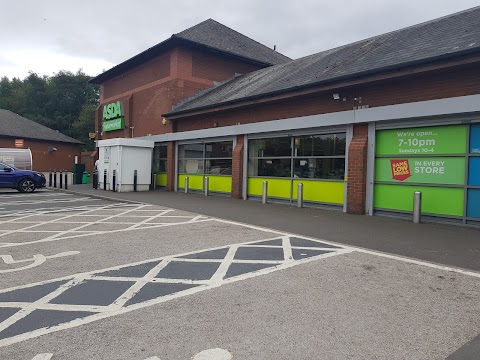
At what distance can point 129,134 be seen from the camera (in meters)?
23.0

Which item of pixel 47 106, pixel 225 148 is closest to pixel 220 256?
pixel 225 148

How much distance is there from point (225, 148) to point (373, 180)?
23.2 ft

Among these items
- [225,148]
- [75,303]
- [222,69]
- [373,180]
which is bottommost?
[75,303]

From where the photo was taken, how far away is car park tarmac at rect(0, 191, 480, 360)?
285 cm

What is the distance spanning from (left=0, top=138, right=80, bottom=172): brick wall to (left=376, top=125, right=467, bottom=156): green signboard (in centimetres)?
3682

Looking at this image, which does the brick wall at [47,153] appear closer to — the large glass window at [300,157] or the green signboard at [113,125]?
the green signboard at [113,125]

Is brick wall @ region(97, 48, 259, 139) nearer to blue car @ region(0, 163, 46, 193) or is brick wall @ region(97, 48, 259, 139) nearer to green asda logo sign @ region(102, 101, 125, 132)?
green asda logo sign @ region(102, 101, 125, 132)

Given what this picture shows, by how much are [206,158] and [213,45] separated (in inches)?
292

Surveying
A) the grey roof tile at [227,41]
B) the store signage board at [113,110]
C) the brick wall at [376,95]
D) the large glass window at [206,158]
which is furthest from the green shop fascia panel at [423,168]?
the store signage board at [113,110]

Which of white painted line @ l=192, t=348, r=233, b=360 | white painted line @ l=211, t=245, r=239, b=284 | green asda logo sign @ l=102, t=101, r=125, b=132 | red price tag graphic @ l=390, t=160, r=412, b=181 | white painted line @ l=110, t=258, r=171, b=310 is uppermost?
green asda logo sign @ l=102, t=101, r=125, b=132

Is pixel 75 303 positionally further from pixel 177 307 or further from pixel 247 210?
pixel 247 210

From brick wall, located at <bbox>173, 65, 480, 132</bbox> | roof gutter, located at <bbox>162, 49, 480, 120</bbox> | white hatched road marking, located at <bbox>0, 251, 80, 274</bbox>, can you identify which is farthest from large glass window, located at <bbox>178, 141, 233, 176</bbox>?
white hatched road marking, located at <bbox>0, 251, 80, 274</bbox>

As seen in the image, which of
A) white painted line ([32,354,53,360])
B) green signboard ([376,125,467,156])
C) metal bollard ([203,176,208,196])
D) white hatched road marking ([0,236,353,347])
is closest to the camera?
white painted line ([32,354,53,360])

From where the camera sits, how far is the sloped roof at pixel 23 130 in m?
37.2
